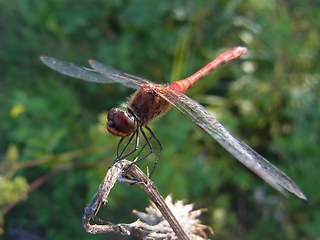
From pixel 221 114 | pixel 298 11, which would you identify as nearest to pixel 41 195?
pixel 221 114

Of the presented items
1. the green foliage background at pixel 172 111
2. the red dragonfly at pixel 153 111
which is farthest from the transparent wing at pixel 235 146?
the green foliage background at pixel 172 111

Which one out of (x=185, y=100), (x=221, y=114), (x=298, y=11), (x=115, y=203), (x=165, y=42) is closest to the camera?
(x=185, y=100)

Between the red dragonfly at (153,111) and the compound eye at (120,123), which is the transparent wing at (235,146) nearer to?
the red dragonfly at (153,111)

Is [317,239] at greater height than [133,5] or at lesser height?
lesser

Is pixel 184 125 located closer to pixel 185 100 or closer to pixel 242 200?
pixel 242 200

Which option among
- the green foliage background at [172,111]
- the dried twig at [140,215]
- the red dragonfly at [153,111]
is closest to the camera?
the dried twig at [140,215]

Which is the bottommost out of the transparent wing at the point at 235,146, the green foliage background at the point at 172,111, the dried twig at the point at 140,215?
the dried twig at the point at 140,215

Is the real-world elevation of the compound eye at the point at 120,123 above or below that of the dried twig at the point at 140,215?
above
